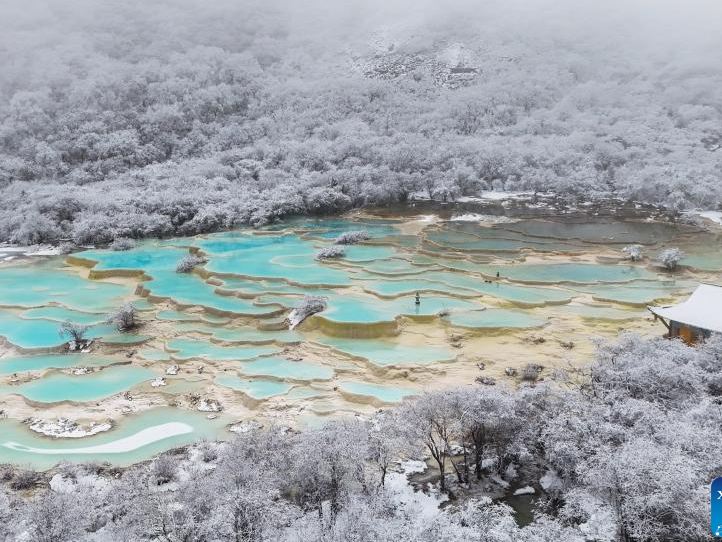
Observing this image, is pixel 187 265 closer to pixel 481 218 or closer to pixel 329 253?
pixel 329 253

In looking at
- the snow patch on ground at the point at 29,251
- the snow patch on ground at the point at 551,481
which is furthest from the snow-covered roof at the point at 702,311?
the snow patch on ground at the point at 29,251

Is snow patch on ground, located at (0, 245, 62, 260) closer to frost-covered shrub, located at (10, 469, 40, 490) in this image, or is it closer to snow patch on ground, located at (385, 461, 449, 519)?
frost-covered shrub, located at (10, 469, 40, 490)

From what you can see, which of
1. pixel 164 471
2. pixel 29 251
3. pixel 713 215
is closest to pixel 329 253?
pixel 164 471

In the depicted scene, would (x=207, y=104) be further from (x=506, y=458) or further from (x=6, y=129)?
(x=506, y=458)

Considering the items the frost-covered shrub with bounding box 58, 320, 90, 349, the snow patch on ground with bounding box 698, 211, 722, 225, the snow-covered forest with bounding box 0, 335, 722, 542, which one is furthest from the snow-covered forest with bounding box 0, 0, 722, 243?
the snow-covered forest with bounding box 0, 335, 722, 542

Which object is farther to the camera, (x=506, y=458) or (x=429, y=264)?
(x=429, y=264)

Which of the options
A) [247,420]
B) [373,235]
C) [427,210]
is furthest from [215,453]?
[427,210]

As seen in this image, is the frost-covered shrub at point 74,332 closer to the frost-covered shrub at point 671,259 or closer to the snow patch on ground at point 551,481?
the snow patch on ground at point 551,481
